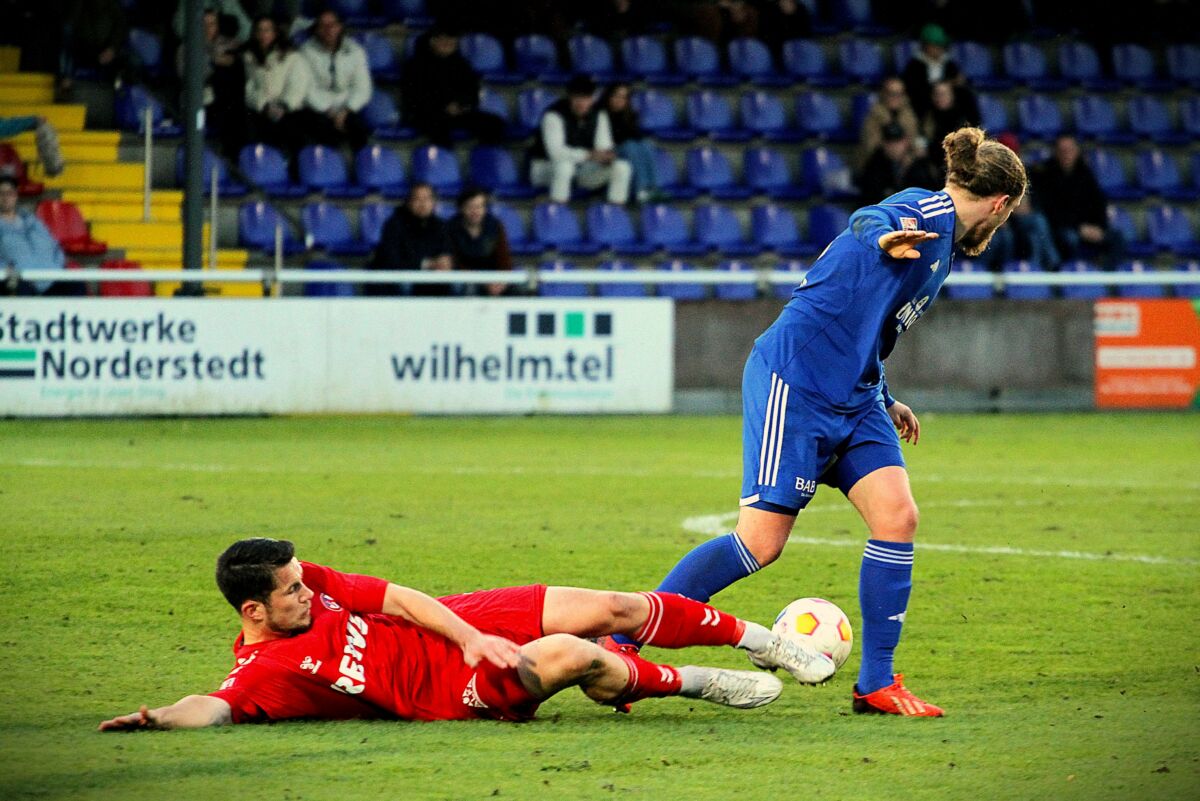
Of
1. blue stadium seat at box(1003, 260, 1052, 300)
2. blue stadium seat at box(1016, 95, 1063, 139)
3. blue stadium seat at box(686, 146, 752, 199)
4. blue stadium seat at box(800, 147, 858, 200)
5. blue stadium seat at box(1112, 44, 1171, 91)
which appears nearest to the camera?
blue stadium seat at box(1003, 260, 1052, 300)

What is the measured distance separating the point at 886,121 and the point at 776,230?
64.9 inches

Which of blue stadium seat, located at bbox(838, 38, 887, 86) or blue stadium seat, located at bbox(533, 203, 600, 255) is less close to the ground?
blue stadium seat, located at bbox(838, 38, 887, 86)

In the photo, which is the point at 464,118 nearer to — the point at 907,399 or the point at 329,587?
the point at 907,399

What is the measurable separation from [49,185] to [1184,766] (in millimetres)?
15234

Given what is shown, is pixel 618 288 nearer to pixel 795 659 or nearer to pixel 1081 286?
pixel 1081 286

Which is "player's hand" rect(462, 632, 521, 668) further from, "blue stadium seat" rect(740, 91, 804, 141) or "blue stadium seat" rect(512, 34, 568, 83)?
"blue stadium seat" rect(740, 91, 804, 141)

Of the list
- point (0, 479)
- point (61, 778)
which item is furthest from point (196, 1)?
point (61, 778)

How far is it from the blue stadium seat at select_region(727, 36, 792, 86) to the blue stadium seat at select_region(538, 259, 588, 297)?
3.93 m

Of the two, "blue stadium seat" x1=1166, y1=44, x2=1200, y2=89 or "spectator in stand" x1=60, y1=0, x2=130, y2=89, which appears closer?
"spectator in stand" x1=60, y1=0, x2=130, y2=89

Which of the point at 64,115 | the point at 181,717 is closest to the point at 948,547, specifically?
the point at 181,717

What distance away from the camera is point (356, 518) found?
959 cm

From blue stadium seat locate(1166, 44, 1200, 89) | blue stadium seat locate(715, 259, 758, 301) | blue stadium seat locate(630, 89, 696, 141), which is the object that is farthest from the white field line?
blue stadium seat locate(1166, 44, 1200, 89)

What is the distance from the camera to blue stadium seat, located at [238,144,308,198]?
1848 centimetres

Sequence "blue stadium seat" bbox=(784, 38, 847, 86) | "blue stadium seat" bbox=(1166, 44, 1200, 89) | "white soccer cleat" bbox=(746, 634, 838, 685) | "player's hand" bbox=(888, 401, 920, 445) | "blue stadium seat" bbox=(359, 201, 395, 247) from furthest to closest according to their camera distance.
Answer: "blue stadium seat" bbox=(1166, 44, 1200, 89) → "blue stadium seat" bbox=(784, 38, 847, 86) → "blue stadium seat" bbox=(359, 201, 395, 247) → "player's hand" bbox=(888, 401, 920, 445) → "white soccer cleat" bbox=(746, 634, 838, 685)
